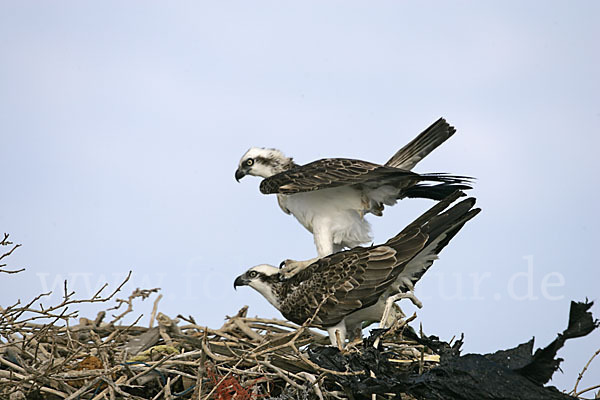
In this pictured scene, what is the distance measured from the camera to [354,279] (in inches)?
172

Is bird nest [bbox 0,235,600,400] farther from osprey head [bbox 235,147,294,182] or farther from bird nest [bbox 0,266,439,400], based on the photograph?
osprey head [bbox 235,147,294,182]

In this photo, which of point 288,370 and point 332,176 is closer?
point 288,370

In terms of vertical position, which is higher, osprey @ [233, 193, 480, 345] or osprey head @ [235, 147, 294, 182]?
osprey head @ [235, 147, 294, 182]

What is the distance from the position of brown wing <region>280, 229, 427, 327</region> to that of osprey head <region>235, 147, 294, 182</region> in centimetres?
114

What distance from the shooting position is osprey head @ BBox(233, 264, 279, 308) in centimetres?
481

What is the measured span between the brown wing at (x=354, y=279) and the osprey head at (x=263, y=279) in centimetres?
33

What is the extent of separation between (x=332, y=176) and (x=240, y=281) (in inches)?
39.0

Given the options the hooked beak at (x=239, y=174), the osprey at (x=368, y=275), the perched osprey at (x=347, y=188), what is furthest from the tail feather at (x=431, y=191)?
the hooked beak at (x=239, y=174)

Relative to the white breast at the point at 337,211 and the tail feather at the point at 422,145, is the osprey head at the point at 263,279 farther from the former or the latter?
the tail feather at the point at 422,145

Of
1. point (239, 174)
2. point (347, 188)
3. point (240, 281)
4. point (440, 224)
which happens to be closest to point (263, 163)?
point (239, 174)

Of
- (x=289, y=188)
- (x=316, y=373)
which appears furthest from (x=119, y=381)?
(x=289, y=188)

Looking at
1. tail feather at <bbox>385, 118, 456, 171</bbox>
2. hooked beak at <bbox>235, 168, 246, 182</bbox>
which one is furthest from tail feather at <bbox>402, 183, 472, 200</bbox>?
hooked beak at <bbox>235, 168, 246, 182</bbox>

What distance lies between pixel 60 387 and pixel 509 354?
7.65 feet

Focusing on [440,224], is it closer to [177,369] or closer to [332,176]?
[332,176]
